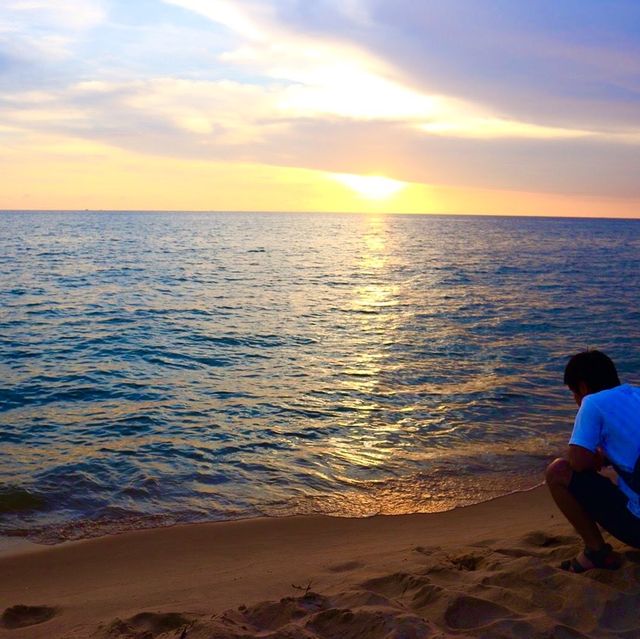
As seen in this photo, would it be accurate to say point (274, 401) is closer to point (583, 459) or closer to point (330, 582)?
point (330, 582)

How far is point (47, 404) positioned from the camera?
471 inches

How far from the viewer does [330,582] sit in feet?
17.4

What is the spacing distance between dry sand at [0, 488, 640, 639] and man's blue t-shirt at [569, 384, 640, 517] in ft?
3.18

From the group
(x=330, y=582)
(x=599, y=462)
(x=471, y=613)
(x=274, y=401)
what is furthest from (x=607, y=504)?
(x=274, y=401)

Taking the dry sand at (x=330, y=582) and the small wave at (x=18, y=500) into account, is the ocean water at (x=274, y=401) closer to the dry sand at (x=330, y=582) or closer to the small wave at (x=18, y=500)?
the small wave at (x=18, y=500)

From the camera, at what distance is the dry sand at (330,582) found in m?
4.26

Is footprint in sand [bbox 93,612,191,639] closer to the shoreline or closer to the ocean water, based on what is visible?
the shoreline

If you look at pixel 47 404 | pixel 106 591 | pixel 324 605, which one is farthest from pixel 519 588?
pixel 47 404

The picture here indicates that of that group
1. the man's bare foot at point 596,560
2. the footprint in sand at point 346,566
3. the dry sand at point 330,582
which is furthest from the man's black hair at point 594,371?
the footprint in sand at point 346,566

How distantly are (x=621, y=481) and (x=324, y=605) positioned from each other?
2.30 metres

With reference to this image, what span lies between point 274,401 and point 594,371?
27.0 feet

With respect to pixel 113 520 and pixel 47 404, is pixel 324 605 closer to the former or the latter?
pixel 113 520

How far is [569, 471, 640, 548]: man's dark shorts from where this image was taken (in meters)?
4.57

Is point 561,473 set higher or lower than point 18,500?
higher
